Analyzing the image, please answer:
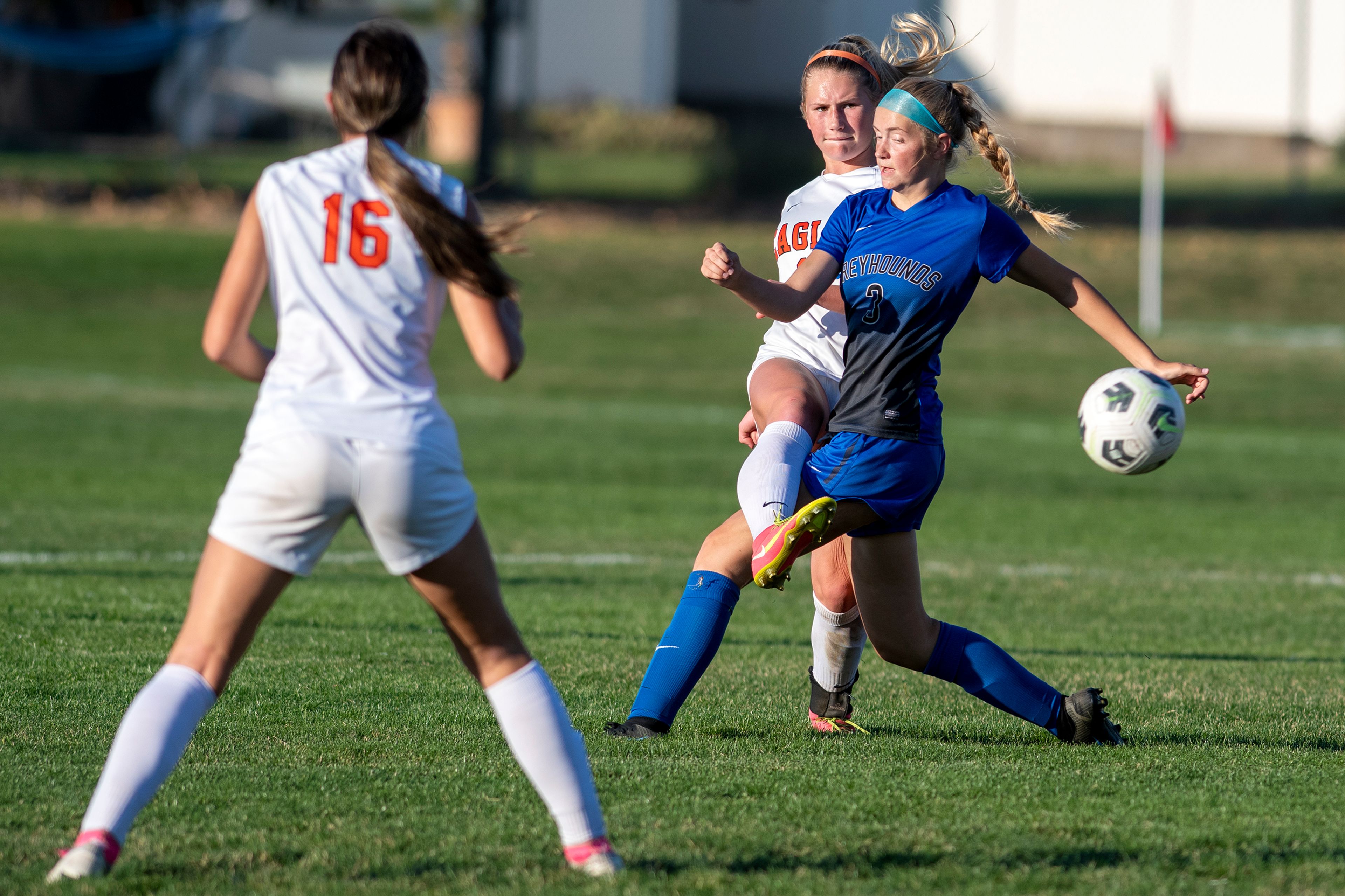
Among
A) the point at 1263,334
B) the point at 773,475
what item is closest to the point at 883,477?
the point at 773,475

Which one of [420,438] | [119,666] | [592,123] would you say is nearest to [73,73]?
[592,123]

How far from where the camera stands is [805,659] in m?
6.98

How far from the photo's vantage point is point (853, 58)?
5.31 metres

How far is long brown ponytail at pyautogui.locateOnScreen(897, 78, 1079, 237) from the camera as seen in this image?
4.76 m

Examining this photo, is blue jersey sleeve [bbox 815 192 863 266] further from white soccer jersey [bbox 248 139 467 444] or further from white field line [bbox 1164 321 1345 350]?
white field line [bbox 1164 321 1345 350]

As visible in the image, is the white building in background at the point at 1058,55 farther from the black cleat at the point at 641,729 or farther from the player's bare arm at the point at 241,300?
the player's bare arm at the point at 241,300

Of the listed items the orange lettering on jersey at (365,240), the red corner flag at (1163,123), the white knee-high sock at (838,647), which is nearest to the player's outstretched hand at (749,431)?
the white knee-high sock at (838,647)

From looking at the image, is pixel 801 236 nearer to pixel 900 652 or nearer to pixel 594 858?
pixel 900 652

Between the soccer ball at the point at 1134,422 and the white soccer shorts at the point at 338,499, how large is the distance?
7.66 ft

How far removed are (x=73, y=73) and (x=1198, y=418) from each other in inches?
1373

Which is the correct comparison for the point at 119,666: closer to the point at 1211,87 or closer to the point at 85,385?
the point at 85,385

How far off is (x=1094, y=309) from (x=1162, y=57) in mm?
47201

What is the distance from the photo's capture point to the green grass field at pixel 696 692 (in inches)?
154

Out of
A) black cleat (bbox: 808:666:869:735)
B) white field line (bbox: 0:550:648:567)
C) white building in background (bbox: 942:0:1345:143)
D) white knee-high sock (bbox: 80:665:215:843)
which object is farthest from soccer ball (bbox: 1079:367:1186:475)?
white building in background (bbox: 942:0:1345:143)
